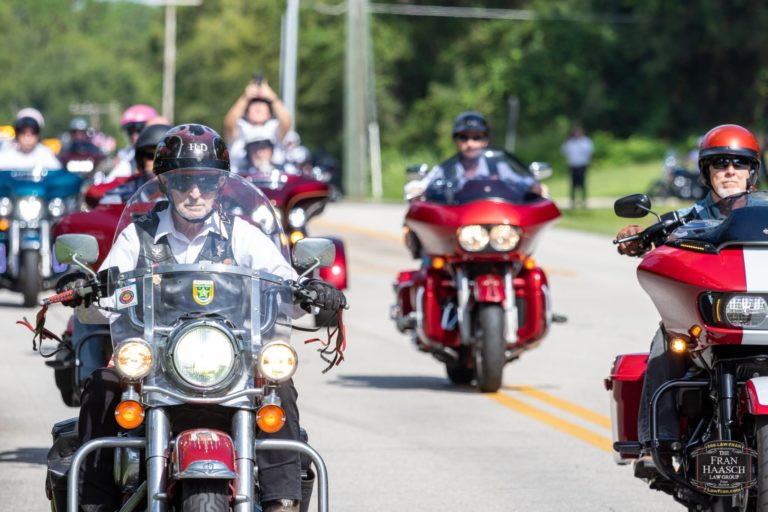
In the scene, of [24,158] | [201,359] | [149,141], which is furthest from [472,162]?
[201,359]

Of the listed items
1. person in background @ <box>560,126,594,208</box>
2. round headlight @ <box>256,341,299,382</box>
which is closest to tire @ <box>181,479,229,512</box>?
round headlight @ <box>256,341,299,382</box>

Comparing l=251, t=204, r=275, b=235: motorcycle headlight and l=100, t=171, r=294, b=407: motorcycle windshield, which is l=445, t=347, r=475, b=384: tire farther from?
l=251, t=204, r=275, b=235: motorcycle headlight

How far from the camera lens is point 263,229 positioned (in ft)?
21.8

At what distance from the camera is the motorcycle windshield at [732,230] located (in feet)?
22.0

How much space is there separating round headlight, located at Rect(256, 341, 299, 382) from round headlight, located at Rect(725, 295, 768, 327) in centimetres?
169

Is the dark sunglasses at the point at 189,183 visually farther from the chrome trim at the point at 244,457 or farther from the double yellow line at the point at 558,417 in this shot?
the double yellow line at the point at 558,417

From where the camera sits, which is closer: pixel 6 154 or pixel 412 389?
pixel 412 389

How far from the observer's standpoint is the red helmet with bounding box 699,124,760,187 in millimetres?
7586

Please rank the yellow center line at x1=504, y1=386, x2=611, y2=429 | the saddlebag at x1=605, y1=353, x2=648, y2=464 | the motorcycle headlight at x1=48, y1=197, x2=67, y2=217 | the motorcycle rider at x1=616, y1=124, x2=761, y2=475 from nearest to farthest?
the motorcycle rider at x1=616, y1=124, x2=761, y2=475
the saddlebag at x1=605, y1=353, x2=648, y2=464
the yellow center line at x1=504, y1=386, x2=611, y2=429
the motorcycle headlight at x1=48, y1=197, x2=67, y2=217

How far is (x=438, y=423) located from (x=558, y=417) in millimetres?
893

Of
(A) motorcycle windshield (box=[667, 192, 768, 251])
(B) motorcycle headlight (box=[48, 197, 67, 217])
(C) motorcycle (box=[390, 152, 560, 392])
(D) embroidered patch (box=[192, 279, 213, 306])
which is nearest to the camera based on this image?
(D) embroidered patch (box=[192, 279, 213, 306])

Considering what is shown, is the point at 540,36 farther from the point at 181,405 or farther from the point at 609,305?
the point at 181,405

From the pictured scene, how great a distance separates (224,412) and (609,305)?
586 inches

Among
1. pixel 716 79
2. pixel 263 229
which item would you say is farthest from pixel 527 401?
pixel 716 79
